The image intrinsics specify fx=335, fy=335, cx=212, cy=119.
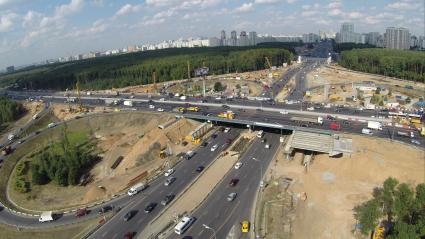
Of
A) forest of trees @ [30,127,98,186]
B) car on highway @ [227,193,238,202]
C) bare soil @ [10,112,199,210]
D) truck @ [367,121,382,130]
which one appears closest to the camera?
car on highway @ [227,193,238,202]

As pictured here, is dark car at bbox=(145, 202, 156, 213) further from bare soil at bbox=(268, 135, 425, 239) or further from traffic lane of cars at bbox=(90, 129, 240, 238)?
bare soil at bbox=(268, 135, 425, 239)

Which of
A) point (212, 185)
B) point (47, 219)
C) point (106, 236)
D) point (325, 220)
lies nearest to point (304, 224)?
point (325, 220)

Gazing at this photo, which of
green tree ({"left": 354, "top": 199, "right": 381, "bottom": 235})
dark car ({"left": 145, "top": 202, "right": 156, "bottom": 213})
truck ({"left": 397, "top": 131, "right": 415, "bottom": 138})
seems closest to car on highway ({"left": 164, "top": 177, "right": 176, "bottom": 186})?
dark car ({"left": 145, "top": 202, "right": 156, "bottom": 213})

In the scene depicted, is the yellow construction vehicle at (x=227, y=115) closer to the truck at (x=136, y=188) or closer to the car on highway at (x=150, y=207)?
the truck at (x=136, y=188)

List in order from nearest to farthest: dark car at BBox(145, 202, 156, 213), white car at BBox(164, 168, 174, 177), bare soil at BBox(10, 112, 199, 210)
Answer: dark car at BBox(145, 202, 156, 213)
bare soil at BBox(10, 112, 199, 210)
white car at BBox(164, 168, 174, 177)

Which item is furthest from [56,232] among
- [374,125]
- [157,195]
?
[374,125]

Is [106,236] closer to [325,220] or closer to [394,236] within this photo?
[325,220]
